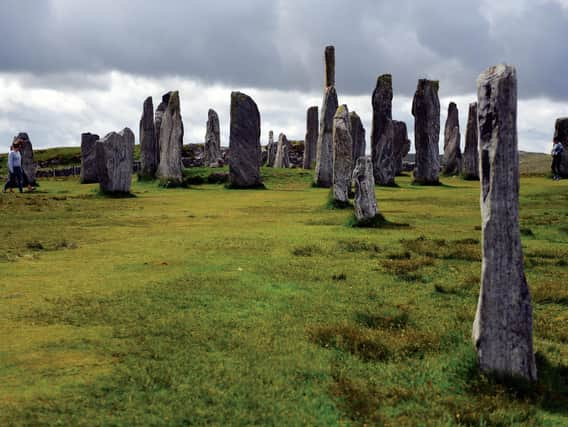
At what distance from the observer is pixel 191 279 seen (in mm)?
9914

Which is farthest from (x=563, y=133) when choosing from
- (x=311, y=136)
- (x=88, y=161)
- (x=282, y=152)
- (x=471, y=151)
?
(x=88, y=161)

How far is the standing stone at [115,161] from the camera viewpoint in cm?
2520

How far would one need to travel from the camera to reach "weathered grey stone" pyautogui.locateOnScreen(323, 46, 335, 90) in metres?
38.5

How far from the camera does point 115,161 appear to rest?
25.6 metres

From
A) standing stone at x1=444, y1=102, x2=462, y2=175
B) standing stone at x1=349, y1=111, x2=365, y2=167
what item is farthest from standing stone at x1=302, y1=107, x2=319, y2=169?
standing stone at x1=444, y1=102, x2=462, y2=175

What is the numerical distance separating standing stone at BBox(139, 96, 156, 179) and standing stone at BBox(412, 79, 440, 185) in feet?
50.8

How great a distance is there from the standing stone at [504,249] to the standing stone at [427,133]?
90.8 ft

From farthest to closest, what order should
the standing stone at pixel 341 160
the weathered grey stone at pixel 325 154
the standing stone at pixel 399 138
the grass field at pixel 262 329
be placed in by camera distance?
the standing stone at pixel 399 138 < the weathered grey stone at pixel 325 154 < the standing stone at pixel 341 160 < the grass field at pixel 262 329

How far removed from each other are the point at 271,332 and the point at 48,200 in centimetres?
1911

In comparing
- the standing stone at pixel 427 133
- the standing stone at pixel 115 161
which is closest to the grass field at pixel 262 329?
the standing stone at pixel 115 161

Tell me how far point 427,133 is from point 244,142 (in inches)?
409

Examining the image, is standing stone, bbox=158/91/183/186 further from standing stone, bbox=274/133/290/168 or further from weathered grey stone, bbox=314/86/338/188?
standing stone, bbox=274/133/290/168

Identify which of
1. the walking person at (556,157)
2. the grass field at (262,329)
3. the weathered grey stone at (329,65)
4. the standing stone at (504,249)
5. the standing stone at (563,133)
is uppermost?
the weathered grey stone at (329,65)

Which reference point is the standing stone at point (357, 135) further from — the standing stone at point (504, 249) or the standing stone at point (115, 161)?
the standing stone at point (504, 249)
